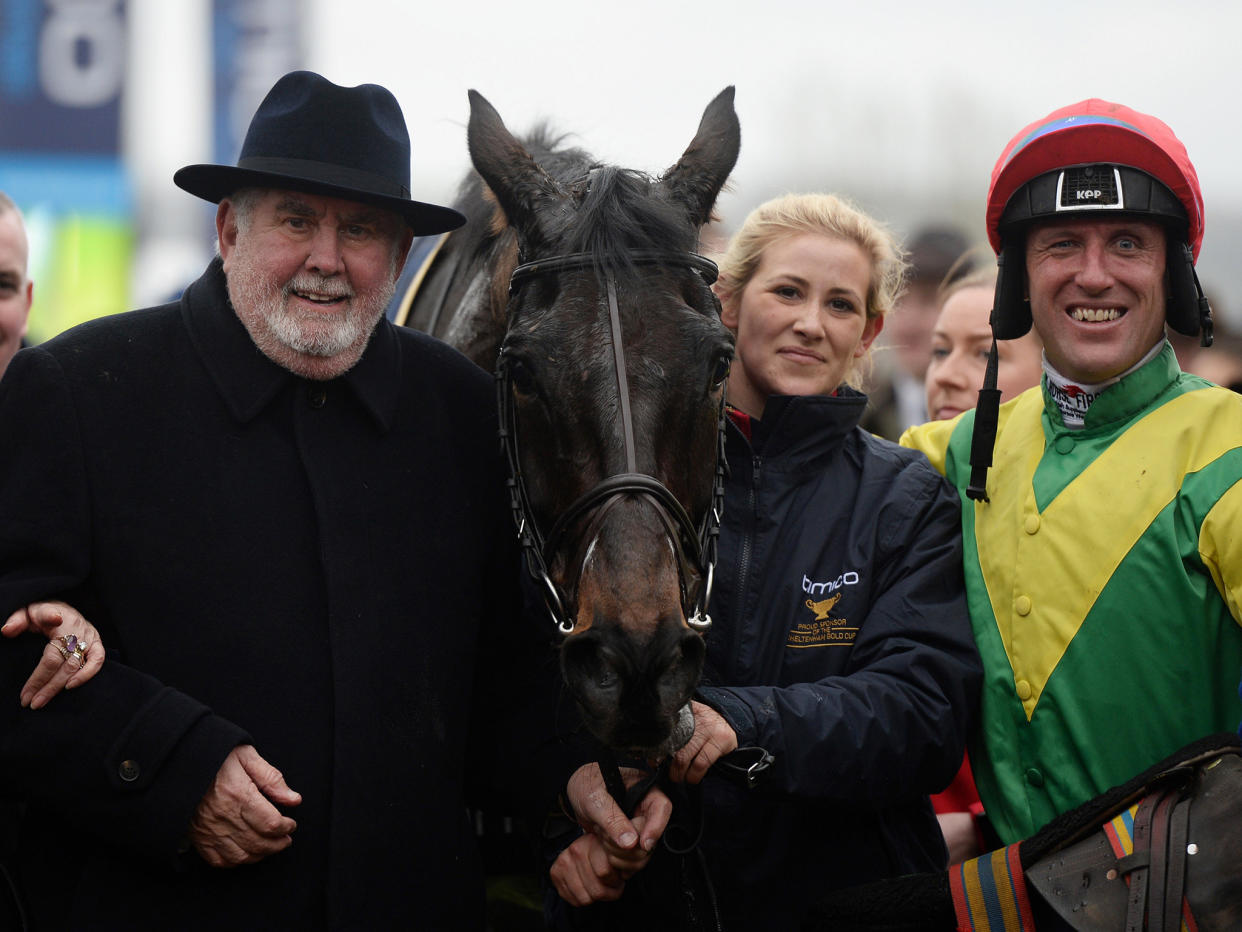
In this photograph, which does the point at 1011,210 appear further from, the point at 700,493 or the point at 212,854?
the point at 212,854

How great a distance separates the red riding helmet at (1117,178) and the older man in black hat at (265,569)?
1386 millimetres

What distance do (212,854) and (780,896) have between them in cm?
125

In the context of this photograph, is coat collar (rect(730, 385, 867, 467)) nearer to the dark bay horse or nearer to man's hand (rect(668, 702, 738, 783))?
the dark bay horse

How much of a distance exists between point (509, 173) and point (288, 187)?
0.54m

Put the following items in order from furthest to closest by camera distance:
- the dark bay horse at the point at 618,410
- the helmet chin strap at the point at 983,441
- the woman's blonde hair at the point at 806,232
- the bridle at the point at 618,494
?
1. the woman's blonde hair at the point at 806,232
2. the helmet chin strap at the point at 983,441
3. the bridle at the point at 618,494
4. the dark bay horse at the point at 618,410

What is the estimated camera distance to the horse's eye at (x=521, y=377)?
2639mm

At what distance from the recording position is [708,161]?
2.99m

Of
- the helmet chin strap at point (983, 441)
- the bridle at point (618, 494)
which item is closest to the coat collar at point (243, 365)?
the bridle at point (618, 494)

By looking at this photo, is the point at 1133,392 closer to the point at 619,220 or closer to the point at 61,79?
the point at 619,220

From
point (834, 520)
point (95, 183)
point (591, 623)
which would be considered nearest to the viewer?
point (591, 623)

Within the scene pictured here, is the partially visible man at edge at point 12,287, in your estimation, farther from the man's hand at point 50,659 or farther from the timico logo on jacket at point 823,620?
the timico logo on jacket at point 823,620

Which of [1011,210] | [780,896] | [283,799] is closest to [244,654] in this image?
[283,799]

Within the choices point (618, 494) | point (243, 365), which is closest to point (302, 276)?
point (243, 365)

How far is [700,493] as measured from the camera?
266 centimetres
